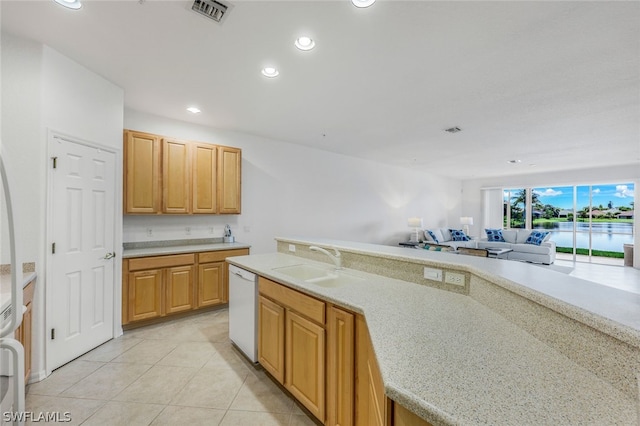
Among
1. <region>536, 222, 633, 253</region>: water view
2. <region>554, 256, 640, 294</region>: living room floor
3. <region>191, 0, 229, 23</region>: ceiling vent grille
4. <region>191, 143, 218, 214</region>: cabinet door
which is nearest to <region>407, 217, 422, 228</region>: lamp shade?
<region>554, 256, 640, 294</region>: living room floor

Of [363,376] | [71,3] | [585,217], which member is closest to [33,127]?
[71,3]

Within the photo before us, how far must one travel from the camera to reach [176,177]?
3553 mm

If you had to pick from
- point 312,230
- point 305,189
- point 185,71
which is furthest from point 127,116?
point 312,230

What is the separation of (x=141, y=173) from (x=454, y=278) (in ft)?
11.5

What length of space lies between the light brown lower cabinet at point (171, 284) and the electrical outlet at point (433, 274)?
Answer: 280 cm

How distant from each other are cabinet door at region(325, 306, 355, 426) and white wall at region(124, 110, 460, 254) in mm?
3145

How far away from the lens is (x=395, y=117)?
371 centimetres

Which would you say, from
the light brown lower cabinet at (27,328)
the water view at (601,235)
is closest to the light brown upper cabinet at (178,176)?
the light brown lower cabinet at (27,328)

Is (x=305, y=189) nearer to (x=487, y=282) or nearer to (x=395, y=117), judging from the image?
(x=395, y=117)

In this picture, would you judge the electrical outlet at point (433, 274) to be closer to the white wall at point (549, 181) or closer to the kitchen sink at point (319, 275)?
the kitchen sink at point (319, 275)

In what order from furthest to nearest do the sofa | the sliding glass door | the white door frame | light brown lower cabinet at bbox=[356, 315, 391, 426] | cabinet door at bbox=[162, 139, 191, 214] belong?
the sliding glass door < the sofa < cabinet door at bbox=[162, 139, 191, 214] < the white door frame < light brown lower cabinet at bbox=[356, 315, 391, 426]

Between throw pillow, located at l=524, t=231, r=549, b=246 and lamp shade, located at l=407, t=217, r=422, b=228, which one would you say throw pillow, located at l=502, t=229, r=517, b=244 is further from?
lamp shade, located at l=407, t=217, r=422, b=228

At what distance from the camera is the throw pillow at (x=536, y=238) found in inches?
293

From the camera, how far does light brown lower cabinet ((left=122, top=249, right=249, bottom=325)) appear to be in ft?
10.00
